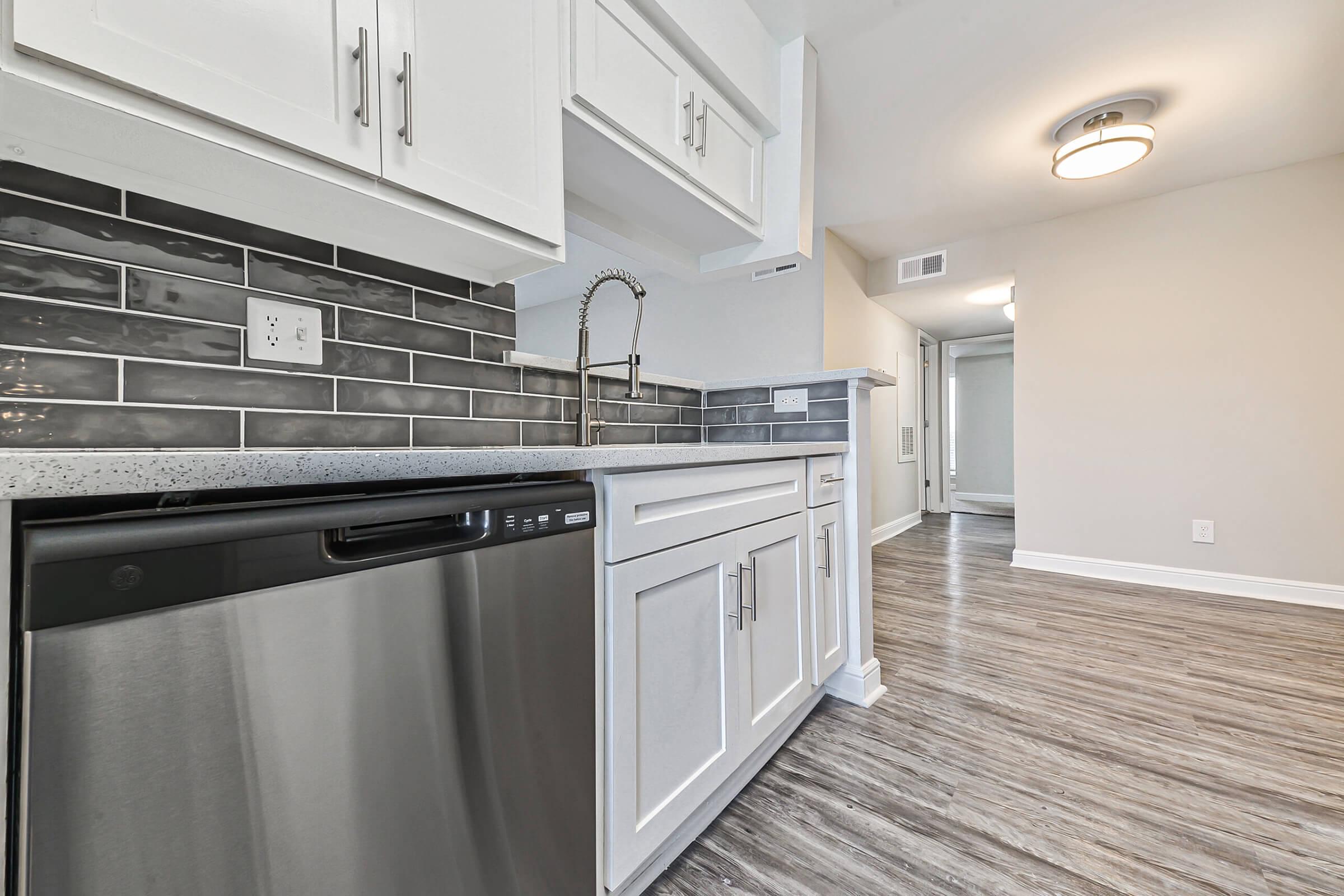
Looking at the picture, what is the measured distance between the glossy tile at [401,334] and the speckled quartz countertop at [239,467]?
0.64m

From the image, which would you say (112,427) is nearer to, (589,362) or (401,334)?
(401,334)

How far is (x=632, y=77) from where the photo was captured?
1.34 meters

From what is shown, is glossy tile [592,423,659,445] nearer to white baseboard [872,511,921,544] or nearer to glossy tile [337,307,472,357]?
glossy tile [337,307,472,357]

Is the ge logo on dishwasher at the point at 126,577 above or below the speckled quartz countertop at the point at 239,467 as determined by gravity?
below

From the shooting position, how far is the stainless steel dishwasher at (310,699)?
0.42 metres

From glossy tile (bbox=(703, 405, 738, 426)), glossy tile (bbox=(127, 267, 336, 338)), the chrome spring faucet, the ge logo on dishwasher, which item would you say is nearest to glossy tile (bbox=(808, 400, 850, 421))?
glossy tile (bbox=(703, 405, 738, 426))

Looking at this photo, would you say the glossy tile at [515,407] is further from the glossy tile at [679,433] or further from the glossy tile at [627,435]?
the glossy tile at [679,433]

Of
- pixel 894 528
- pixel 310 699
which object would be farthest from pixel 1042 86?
pixel 894 528

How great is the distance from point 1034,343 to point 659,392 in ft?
10.6

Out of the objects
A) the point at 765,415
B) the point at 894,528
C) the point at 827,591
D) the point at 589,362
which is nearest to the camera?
the point at 589,362

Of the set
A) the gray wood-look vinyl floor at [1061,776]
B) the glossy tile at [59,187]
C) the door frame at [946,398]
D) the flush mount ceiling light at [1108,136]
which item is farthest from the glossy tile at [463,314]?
the door frame at [946,398]

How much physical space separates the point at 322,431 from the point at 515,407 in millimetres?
463

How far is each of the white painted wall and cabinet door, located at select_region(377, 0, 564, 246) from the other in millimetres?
6479

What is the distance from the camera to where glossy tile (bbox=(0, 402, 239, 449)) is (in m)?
0.77
